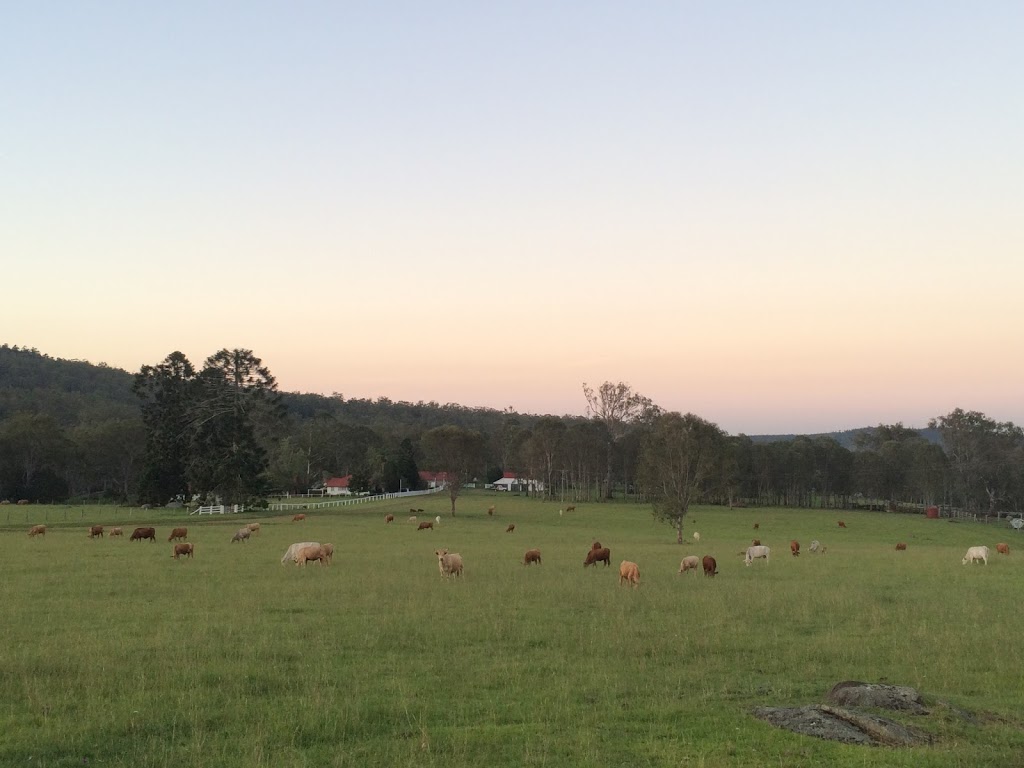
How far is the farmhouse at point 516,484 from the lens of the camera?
500 feet

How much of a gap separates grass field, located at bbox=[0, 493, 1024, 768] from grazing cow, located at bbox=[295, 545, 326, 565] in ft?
3.17

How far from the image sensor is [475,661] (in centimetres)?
1499

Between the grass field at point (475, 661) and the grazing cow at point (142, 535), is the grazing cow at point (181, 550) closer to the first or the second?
the grass field at point (475, 661)

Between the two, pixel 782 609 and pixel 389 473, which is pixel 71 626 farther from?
pixel 389 473

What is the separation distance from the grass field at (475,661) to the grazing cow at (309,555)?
3.17 ft

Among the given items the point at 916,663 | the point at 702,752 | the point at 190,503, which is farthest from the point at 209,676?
the point at 190,503

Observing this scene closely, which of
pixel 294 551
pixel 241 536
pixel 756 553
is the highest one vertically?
pixel 294 551

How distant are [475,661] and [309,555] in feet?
66.2

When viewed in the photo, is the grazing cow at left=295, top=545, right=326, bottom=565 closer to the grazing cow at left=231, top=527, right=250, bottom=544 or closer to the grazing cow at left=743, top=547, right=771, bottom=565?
the grazing cow at left=231, top=527, right=250, bottom=544

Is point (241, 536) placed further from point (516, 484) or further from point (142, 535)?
point (516, 484)

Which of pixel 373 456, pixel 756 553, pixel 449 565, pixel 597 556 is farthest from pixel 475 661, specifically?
pixel 373 456

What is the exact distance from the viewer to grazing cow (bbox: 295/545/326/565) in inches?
1297

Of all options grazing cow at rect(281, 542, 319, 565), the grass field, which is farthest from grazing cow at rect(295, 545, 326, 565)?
the grass field

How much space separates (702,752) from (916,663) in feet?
27.4
